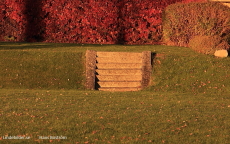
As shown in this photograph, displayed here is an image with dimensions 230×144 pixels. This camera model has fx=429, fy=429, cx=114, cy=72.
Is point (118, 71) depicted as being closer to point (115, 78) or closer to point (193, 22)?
point (115, 78)

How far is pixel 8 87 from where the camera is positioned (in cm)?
1547

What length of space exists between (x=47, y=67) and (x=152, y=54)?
14.1 feet

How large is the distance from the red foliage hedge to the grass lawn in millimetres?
→ 2900

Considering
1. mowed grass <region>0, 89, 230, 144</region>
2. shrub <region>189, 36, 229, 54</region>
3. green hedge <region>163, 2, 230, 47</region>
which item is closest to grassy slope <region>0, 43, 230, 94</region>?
shrub <region>189, 36, 229, 54</region>

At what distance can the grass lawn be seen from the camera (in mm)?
8367

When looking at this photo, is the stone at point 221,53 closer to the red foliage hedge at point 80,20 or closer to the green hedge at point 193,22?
the green hedge at point 193,22

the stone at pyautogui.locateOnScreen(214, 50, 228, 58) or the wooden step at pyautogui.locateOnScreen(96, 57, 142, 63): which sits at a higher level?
the stone at pyautogui.locateOnScreen(214, 50, 228, 58)

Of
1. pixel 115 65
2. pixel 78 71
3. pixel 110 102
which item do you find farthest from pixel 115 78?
pixel 110 102

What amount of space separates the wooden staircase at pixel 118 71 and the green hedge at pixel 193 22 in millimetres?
4502

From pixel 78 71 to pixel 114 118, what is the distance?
23.8 feet

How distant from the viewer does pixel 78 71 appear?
1670 centimetres

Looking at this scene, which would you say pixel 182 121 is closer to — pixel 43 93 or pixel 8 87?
Result: pixel 43 93

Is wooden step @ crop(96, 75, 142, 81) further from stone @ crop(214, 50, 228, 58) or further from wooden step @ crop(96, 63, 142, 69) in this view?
stone @ crop(214, 50, 228, 58)

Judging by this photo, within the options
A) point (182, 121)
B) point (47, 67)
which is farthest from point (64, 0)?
point (182, 121)
